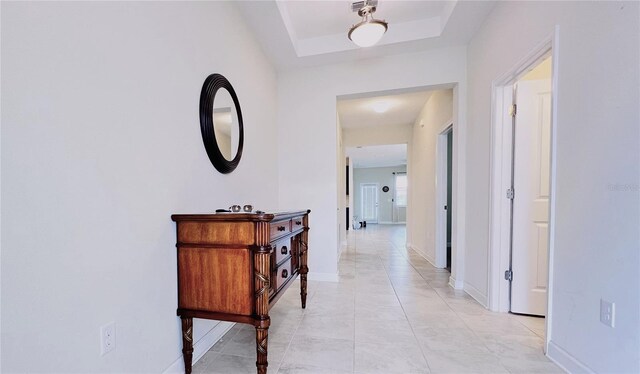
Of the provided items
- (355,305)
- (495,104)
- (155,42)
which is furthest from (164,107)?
(495,104)

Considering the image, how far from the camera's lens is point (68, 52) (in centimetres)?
86

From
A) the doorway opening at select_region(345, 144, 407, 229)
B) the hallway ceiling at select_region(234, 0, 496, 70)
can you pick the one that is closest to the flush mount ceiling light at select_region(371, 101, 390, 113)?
the hallway ceiling at select_region(234, 0, 496, 70)

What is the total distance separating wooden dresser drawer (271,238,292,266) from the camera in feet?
5.03

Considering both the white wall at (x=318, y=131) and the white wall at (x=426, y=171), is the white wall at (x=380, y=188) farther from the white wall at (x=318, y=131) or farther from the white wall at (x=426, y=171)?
the white wall at (x=318, y=131)

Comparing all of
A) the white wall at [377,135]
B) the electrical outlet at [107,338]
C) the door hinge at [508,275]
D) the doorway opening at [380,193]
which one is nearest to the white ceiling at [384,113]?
the white wall at [377,135]

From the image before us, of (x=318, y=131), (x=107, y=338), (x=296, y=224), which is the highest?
(x=318, y=131)

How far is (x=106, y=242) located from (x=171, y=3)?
1.28 metres

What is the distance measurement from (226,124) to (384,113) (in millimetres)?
3484

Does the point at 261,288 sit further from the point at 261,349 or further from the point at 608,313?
the point at 608,313

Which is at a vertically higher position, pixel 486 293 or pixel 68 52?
pixel 68 52

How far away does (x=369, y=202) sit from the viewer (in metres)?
11.3

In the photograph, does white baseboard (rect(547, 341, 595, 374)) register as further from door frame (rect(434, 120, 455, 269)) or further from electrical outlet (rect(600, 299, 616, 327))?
door frame (rect(434, 120, 455, 269))

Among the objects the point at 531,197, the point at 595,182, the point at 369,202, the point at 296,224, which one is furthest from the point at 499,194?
the point at 369,202

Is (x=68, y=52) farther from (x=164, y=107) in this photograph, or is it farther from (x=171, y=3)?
(x=171, y=3)
